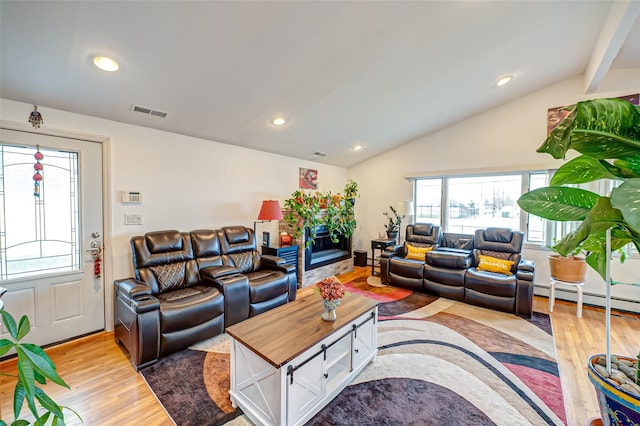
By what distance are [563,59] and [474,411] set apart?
13.9 ft

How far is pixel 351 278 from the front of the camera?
16.5ft

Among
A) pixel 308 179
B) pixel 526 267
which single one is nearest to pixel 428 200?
pixel 526 267

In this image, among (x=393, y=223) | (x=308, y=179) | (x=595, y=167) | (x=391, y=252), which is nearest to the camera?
(x=595, y=167)

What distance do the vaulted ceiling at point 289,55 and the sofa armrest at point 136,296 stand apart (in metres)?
1.80

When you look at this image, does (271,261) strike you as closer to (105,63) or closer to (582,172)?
(105,63)

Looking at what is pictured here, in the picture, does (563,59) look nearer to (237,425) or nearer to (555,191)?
(555,191)

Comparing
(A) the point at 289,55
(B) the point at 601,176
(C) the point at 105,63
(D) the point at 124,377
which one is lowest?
(D) the point at 124,377

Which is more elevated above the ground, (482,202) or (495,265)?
(482,202)

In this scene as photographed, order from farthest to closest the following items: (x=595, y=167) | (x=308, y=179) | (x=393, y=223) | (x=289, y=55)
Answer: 1. (x=393, y=223)
2. (x=308, y=179)
3. (x=289, y=55)
4. (x=595, y=167)

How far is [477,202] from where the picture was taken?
4953 millimetres

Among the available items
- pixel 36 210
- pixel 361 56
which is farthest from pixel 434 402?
pixel 36 210

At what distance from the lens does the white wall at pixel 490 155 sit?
3.69 m

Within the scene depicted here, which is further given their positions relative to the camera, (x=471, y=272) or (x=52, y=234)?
(x=471, y=272)

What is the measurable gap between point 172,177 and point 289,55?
2169 millimetres
